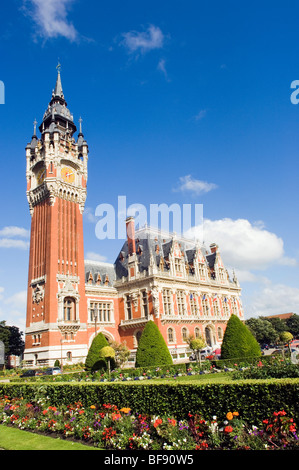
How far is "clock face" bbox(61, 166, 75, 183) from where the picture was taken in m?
51.3

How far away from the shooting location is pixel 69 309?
45.9 metres

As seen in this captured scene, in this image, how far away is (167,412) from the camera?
11008 mm

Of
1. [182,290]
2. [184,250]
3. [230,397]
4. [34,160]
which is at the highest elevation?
[34,160]

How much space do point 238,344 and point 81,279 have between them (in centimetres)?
2660

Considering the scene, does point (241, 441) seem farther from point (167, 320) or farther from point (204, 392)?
point (167, 320)

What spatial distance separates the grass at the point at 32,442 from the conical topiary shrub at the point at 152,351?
14.9m

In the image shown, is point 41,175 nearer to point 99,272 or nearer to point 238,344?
point 99,272

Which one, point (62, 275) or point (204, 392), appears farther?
point (62, 275)

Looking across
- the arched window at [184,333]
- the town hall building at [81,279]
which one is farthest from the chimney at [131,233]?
the arched window at [184,333]

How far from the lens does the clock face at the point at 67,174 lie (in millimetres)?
51312

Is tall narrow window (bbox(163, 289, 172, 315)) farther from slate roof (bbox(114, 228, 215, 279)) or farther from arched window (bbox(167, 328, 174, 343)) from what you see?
slate roof (bbox(114, 228, 215, 279))

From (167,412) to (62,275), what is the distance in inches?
1467
